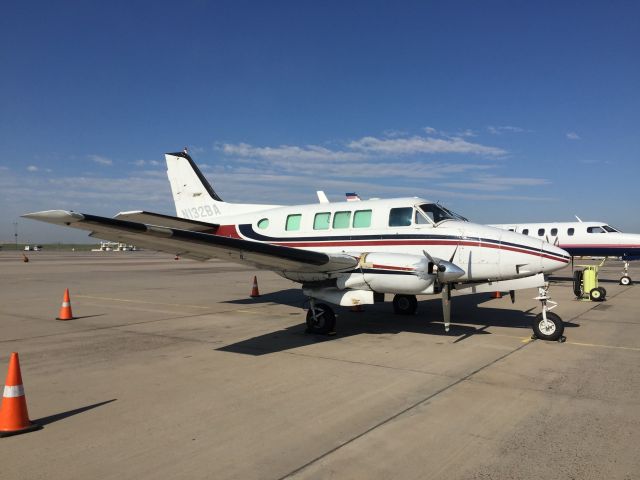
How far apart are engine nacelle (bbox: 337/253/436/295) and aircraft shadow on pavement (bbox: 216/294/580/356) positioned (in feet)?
4.26

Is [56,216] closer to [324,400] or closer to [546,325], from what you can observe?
[324,400]

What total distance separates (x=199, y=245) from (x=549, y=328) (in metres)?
7.10

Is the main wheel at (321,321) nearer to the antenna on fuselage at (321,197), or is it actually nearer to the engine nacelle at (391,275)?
the engine nacelle at (391,275)

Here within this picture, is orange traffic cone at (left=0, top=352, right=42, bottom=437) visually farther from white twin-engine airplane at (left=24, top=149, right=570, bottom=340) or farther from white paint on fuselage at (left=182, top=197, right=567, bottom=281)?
white paint on fuselage at (left=182, top=197, right=567, bottom=281)

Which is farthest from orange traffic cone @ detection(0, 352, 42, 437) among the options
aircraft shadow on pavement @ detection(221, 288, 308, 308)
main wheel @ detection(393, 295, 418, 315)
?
aircraft shadow on pavement @ detection(221, 288, 308, 308)

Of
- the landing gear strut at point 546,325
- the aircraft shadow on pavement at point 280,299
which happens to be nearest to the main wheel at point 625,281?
the aircraft shadow on pavement at point 280,299

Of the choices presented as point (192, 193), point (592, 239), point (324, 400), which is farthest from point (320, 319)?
point (592, 239)

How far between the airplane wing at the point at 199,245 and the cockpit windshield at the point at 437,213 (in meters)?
2.12

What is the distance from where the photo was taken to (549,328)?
9.34 metres

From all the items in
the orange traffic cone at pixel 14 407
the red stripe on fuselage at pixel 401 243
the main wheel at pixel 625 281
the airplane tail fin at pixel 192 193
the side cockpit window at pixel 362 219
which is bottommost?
the main wheel at pixel 625 281

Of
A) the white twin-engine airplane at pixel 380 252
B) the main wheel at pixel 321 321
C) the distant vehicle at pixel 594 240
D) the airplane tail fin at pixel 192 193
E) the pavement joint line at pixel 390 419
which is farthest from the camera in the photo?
the distant vehicle at pixel 594 240

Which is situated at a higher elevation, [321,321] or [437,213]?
[437,213]

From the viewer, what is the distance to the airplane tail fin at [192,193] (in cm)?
1502

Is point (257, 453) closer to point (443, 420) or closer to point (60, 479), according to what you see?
point (60, 479)
